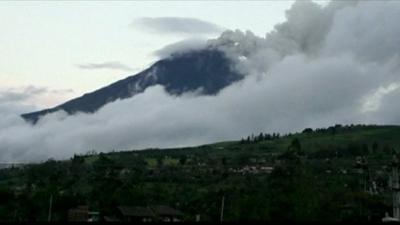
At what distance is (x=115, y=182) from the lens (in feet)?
380

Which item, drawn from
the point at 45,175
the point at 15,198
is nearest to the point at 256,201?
the point at 15,198

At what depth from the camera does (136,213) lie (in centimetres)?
9194

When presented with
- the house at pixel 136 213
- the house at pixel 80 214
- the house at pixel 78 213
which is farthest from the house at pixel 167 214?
the house at pixel 78 213

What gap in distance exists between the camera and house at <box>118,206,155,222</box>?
295 feet

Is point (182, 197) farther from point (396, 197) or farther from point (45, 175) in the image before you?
point (396, 197)

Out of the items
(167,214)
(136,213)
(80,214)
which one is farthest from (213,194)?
(80,214)

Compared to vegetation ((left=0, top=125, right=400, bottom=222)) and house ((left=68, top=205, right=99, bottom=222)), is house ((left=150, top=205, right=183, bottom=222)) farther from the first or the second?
house ((left=68, top=205, right=99, bottom=222))

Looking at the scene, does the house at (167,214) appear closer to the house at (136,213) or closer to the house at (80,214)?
the house at (136,213)

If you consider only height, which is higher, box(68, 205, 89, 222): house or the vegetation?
the vegetation

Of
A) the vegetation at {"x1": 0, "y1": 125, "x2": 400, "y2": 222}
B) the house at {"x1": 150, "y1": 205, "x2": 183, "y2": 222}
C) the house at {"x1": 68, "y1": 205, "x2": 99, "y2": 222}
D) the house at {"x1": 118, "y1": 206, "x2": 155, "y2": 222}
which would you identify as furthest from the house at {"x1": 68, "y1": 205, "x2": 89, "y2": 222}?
the house at {"x1": 150, "y1": 205, "x2": 183, "y2": 222}

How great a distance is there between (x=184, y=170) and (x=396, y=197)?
119501mm

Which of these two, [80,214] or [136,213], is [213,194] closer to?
[136,213]

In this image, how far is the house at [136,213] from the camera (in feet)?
295

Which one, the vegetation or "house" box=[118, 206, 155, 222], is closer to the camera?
the vegetation
